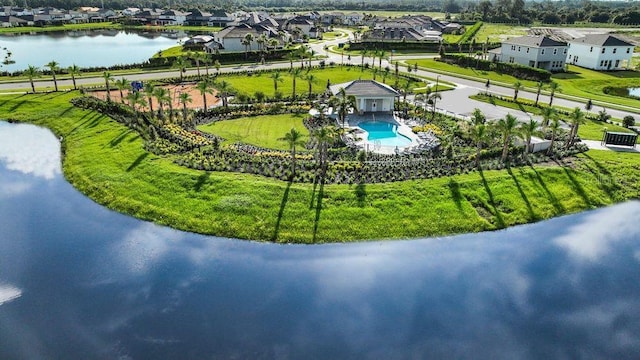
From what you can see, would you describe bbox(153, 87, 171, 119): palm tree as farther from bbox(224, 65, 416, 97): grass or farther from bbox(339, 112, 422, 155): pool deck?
bbox(339, 112, 422, 155): pool deck

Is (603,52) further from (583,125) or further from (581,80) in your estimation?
(583,125)

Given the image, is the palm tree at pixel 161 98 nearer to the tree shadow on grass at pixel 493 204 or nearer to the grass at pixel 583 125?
the tree shadow on grass at pixel 493 204

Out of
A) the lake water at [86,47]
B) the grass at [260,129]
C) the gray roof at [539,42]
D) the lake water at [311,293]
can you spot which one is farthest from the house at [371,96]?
the lake water at [86,47]

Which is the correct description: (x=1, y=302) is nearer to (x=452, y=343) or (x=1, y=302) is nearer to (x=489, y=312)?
(x=452, y=343)

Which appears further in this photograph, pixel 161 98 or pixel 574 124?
pixel 161 98

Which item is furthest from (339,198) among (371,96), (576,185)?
(371,96)

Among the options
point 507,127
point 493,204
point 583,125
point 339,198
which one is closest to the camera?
point 339,198

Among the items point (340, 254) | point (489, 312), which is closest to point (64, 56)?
point (340, 254)

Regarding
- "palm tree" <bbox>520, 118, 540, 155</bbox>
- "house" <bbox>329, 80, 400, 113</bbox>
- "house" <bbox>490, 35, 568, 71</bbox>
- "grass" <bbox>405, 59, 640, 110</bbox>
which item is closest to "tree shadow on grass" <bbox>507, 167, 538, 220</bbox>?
"palm tree" <bbox>520, 118, 540, 155</bbox>
